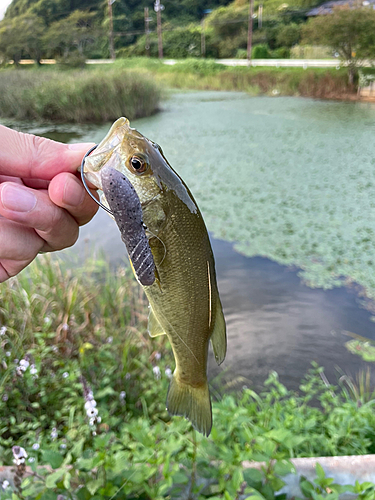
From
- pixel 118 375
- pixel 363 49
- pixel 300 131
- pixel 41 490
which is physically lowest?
pixel 118 375

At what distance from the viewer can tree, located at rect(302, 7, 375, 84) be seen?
44.4 feet

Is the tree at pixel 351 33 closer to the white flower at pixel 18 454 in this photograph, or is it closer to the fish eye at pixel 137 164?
the fish eye at pixel 137 164

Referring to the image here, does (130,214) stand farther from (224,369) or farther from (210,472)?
(224,369)

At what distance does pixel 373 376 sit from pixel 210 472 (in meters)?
1.79

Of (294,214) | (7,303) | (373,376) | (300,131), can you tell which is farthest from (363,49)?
(7,303)

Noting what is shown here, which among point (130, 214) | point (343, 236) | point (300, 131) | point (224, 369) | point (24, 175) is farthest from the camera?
point (300, 131)

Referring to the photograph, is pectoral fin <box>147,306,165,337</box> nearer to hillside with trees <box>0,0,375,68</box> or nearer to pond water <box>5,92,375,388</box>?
pond water <box>5,92,375,388</box>

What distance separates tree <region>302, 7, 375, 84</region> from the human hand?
15.0 m

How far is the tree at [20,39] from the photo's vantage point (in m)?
17.3

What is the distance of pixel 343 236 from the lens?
12.7ft

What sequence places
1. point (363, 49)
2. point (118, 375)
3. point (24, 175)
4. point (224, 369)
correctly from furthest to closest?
point (363, 49)
point (224, 369)
point (118, 375)
point (24, 175)

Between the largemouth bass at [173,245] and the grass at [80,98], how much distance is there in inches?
340

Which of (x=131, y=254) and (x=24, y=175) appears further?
(x=24, y=175)

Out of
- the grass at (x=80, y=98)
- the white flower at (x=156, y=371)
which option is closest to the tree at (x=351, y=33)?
the grass at (x=80, y=98)
